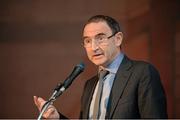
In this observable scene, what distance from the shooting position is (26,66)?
2816 millimetres

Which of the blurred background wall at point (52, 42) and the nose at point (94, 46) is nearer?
the nose at point (94, 46)

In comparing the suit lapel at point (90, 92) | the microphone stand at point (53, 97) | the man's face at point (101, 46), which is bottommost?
the suit lapel at point (90, 92)

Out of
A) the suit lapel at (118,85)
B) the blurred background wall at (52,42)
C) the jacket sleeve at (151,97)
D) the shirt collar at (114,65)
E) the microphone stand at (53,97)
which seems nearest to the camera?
the microphone stand at (53,97)

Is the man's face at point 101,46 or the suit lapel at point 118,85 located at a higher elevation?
the man's face at point 101,46

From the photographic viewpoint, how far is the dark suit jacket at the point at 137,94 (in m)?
1.61

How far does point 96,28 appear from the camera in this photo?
1.81 metres


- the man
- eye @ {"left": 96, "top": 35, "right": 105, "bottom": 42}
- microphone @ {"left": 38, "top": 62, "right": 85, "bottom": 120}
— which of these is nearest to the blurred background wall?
the man

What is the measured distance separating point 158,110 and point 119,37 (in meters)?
0.49

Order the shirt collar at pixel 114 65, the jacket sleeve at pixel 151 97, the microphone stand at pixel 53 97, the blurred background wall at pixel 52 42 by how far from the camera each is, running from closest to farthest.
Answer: the microphone stand at pixel 53 97 → the jacket sleeve at pixel 151 97 → the shirt collar at pixel 114 65 → the blurred background wall at pixel 52 42

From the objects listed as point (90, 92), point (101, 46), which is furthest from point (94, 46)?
point (90, 92)

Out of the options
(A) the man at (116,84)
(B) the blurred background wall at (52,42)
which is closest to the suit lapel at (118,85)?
(A) the man at (116,84)

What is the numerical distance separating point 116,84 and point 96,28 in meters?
0.32

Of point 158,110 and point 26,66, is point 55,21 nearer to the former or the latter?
point 26,66

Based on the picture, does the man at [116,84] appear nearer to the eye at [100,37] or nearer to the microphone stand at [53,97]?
the eye at [100,37]
